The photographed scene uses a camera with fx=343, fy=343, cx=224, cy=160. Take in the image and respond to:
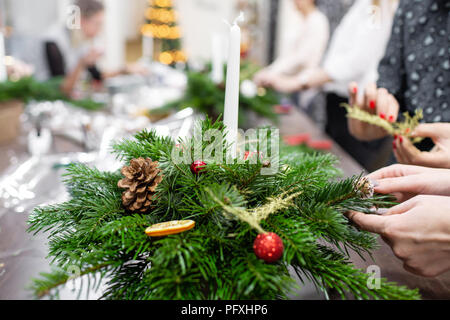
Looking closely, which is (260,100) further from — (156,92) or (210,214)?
(210,214)

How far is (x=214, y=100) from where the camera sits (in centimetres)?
136

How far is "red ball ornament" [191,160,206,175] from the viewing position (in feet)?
1.35

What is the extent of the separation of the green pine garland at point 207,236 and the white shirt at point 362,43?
102cm

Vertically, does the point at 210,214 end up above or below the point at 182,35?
below

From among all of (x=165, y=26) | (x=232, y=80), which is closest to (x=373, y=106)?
(x=232, y=80)

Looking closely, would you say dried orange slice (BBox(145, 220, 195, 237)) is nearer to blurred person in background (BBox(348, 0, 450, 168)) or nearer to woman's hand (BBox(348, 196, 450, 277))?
woman's hand (BBox(348, 196, 450, 277))

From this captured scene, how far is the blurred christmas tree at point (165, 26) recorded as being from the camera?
677cm

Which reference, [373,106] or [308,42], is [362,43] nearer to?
[373,106]

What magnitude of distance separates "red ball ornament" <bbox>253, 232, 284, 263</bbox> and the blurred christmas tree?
6.74 metres

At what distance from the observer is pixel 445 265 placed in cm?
40

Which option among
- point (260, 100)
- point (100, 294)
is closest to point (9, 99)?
point (260, 100)

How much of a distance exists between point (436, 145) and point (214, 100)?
2.97 ft

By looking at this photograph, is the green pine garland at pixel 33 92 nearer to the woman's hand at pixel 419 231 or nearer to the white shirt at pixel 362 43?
the white shirt at pixel 362 43

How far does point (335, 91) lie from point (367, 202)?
55.9 inches
